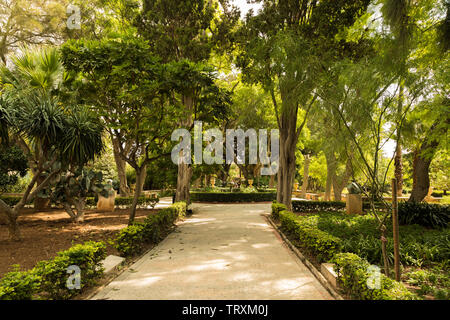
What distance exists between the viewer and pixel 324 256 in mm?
5570

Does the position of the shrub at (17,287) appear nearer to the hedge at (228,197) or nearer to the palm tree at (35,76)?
the palm tree at (35,76)

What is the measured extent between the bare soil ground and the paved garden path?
1.43 m

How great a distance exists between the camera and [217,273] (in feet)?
16.9

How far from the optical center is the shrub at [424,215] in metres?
9.86

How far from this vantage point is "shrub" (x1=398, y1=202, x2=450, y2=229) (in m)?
9.86

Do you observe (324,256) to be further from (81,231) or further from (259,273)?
(81,231)

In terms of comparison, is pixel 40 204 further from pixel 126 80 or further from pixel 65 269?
pixel 65 269

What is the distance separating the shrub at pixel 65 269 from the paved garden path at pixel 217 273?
0.38 metres

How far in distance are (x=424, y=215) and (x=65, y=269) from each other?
11.7 m

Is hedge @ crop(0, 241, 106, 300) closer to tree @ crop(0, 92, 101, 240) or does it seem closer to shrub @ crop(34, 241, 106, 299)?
shrub @ crop(34, 241, 106, 299)

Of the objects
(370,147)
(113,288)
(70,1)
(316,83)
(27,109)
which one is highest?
(70,1)

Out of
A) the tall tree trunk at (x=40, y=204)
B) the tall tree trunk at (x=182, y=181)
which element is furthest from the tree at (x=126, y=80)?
the tall tree trunk at (x=40, y=204)
